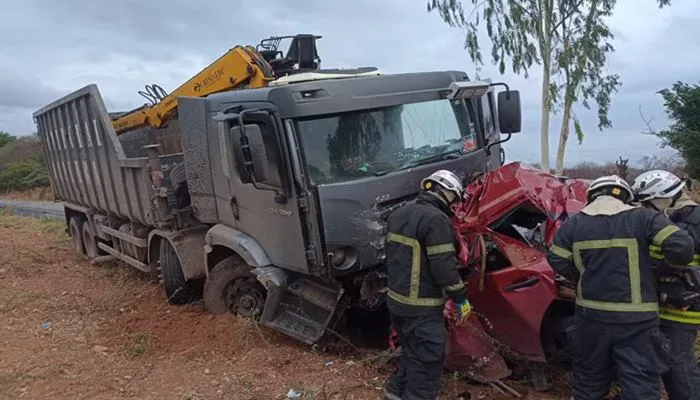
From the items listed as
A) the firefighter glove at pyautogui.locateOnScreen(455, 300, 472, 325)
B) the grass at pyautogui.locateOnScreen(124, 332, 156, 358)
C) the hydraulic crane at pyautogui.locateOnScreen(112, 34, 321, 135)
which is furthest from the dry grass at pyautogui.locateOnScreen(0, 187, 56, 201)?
the firefighter glove at pyautogui.locateOnScreen(455, 300, 472, 325)

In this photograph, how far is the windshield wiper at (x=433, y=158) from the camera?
4.72m

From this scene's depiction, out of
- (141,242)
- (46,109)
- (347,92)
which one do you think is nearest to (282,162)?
(347,92)

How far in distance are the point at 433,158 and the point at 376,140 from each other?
0.51m

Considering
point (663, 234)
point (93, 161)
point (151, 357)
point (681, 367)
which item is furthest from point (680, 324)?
point (93, 161)

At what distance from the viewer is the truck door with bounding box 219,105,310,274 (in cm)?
431

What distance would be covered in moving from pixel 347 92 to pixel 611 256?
213cm

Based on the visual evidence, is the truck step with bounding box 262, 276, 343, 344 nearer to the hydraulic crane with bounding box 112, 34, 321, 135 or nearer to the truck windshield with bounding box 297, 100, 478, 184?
the truck windshield with bounding box 297, 100, 478, 184

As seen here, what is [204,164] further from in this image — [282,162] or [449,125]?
[449,125]

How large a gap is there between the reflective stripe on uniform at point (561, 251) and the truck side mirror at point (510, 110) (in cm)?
227

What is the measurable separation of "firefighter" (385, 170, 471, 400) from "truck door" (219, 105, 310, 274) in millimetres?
913

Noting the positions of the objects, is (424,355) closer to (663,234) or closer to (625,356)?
(625,356)

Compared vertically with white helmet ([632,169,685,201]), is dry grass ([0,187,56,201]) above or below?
below

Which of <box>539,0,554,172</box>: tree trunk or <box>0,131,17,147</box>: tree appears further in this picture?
<box>0,131,17,147</box>: tree

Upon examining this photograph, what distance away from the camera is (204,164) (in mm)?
5551
